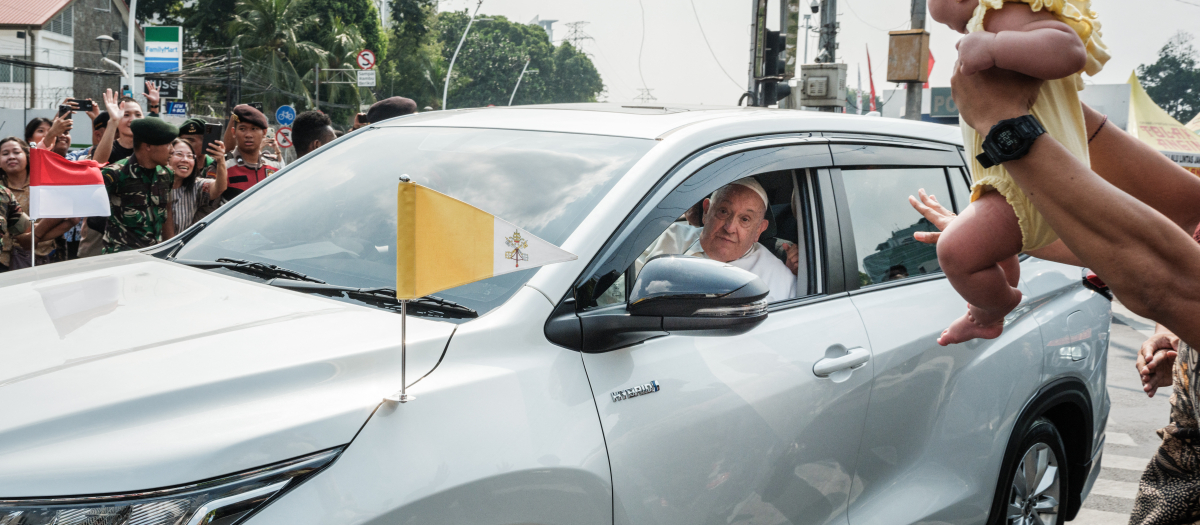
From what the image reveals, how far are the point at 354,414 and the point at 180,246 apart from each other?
59.0 inches

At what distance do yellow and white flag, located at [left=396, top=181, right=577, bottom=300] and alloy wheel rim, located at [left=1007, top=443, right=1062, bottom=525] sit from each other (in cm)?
244

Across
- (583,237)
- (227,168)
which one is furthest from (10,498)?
(227,168)

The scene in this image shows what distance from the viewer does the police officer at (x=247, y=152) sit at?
6383mm

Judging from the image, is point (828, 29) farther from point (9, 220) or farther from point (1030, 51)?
point (1030, 51)

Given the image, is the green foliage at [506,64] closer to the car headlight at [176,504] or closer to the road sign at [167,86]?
the road sign at [167,86]

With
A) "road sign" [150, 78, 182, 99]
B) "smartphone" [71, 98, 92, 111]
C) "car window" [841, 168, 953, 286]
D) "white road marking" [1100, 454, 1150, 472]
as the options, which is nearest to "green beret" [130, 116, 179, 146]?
"smartphone" [71, 98, 92, 111]

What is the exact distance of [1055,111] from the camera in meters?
1.39

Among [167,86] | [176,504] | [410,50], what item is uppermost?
[410,50]

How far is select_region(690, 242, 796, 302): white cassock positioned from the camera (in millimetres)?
2756

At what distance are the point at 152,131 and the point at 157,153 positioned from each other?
5.8 inches

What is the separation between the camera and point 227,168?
6.44 m

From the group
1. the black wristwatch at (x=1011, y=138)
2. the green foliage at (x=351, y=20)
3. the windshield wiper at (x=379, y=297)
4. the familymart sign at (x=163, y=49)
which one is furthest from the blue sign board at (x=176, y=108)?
the black wristwatch at (x=1011, y=138)

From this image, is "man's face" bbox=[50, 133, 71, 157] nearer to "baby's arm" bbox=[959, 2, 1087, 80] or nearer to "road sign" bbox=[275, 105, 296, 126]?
"baby's arm" bbox=[959, 2, 1087, 80]

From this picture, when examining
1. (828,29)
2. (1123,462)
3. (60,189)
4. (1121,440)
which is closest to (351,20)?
(828,29)
